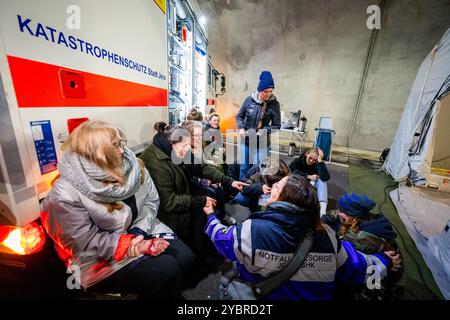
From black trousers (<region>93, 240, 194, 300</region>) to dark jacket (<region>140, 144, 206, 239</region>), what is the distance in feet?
1.33

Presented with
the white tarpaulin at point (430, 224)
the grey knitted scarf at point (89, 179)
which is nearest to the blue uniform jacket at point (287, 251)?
the grey knitted scarf at point (89, 179)

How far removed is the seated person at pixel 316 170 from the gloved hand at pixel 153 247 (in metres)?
2.23

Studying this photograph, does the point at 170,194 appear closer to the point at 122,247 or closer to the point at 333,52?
the point at 122,247

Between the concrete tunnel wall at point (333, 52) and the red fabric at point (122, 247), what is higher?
the concrete tunnel wall at point (333, 52)

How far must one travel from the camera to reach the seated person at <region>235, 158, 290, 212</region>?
2.20m

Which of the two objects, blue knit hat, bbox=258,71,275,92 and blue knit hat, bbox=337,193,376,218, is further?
blue knit hat, bbox=258,71,275,92

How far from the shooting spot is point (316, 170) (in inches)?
116

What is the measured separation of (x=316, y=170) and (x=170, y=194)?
2291mm

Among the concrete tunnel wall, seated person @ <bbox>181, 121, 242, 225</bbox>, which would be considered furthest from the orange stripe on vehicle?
the concrete tunnel wall

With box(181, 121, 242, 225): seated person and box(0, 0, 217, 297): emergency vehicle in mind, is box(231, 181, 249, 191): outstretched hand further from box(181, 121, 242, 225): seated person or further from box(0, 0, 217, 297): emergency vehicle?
box(0, 0, 217, 297): emergency vehicle

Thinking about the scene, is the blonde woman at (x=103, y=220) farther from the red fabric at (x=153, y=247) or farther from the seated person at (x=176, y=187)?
the seated person at (x=176, y=187)

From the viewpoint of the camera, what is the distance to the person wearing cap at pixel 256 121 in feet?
10.9

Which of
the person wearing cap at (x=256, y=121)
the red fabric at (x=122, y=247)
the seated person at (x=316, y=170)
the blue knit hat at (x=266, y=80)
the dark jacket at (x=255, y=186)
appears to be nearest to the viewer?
the red fabric at (x=122, y=247)

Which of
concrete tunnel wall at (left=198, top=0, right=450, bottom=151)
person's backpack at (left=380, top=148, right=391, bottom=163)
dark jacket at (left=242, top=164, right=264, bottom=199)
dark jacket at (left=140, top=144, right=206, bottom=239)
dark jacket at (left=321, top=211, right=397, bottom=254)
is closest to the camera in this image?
dark jacket at (left=321, top=211, right=397, bottom=254)
